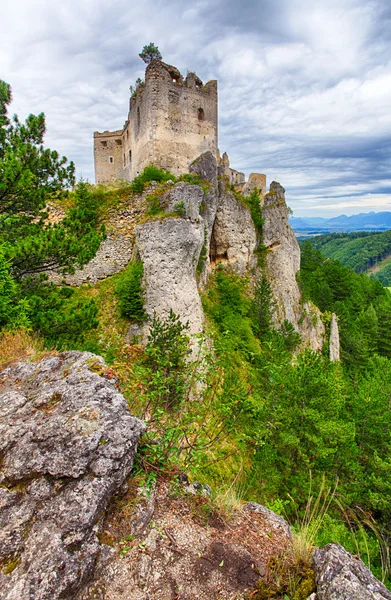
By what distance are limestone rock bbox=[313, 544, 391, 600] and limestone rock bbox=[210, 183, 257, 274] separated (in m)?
18.2

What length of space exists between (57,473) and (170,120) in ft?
69.2

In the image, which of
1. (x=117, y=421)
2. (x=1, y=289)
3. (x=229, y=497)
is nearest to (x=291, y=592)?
(x=229, y=497)

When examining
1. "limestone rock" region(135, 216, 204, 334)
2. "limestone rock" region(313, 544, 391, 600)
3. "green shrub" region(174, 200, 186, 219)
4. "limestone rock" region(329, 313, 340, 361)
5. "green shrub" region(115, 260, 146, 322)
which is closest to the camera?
"limestone rock" region(313, 544, 391, 600)

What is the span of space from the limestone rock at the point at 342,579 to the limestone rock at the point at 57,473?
7.36 feet

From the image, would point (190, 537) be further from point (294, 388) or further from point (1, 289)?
point (294, 388)

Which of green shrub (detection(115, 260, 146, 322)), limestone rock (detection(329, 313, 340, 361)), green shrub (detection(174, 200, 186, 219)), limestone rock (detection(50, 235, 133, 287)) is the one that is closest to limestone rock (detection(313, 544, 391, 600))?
green shrub (detection(115, 260, 146, 322))

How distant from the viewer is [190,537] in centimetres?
371

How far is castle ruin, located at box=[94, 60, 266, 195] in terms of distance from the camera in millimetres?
19484

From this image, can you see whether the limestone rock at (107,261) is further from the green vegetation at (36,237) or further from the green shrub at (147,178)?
the green vegetation at (36,237)

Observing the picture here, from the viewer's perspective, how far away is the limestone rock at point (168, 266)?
553 inches

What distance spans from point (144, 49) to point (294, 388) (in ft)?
102

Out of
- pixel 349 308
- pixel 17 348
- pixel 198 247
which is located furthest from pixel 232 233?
pixel 349 308

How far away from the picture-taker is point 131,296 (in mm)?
13812

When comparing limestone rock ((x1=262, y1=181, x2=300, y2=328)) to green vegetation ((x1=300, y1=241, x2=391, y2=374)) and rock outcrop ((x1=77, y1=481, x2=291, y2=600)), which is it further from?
rock outcrop ((x1=77, y1=481, x2=291, y2=600))
